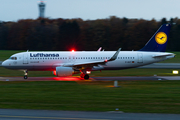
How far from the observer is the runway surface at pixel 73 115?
416 inches

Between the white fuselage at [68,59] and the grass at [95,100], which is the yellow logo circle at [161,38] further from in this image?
the grass at [95,100]

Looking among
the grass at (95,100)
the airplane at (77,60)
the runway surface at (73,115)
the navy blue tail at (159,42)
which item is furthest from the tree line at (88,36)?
the runway surface at (73,115)

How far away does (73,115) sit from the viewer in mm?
11125

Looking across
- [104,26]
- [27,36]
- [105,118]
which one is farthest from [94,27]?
[105,118]

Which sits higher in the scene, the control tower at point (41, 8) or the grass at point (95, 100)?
the control tower at point (41, 8)

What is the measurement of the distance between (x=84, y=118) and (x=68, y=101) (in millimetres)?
4398

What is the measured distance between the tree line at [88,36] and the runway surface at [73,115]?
72.4 m

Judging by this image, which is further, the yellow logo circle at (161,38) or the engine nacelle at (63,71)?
the yellow logo circle at (161,38)

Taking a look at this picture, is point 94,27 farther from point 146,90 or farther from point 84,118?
point 84,118

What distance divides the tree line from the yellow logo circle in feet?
171

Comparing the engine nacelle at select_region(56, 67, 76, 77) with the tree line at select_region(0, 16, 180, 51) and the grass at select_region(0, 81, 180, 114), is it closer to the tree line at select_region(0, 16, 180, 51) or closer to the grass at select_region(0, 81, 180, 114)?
the grass at select_region(0, 81, 180, 114)

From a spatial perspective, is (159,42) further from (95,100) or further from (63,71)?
(95,100)

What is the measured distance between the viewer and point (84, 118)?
415 inches

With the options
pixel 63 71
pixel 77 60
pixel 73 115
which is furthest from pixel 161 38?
pixel 73 115
